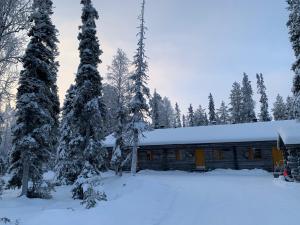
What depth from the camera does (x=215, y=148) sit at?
35.1 meters

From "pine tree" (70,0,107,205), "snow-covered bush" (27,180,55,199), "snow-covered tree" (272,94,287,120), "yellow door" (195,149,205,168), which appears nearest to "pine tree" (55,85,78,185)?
"pine tree" (70,0,107,205)

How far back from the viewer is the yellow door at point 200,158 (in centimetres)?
3534

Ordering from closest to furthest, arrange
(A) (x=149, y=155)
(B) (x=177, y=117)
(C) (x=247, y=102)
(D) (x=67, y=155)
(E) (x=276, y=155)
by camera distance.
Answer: (D) (x=67, y=155) < (E) (x=276, y=155) < (A) (x=149, y=155) < (C) (x=247, y=102) < (B) (x=177, y=117)

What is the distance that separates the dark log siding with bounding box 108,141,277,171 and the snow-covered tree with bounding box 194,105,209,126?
3902cm

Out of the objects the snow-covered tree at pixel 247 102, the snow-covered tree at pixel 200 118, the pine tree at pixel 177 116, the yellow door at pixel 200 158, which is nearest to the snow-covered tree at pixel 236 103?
the snow-covered tree at pixel 247 102

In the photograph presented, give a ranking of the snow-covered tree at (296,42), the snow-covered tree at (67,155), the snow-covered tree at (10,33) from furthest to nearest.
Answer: the snow-covered tree at (67,155) < the snow-covered tree at (296,42) < the snow-covered tree at (10,33)

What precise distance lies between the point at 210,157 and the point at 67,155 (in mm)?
15468

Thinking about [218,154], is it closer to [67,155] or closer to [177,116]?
[67,155]

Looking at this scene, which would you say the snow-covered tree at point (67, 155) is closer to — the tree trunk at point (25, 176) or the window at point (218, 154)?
the tree trunk at point (25, 176)

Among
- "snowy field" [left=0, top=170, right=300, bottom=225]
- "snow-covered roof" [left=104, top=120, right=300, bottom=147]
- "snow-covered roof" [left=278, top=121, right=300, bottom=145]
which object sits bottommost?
"snowy field" [left=0, top=170, right=300, bottom=225]

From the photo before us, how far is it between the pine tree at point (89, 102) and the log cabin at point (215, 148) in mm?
6103

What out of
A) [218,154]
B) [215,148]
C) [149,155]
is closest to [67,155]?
[149,155]

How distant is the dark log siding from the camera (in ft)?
→ 107

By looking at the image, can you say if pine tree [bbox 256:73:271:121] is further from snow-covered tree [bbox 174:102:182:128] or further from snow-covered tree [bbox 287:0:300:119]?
snow-covered tree [bbox 287:0:300:119]
